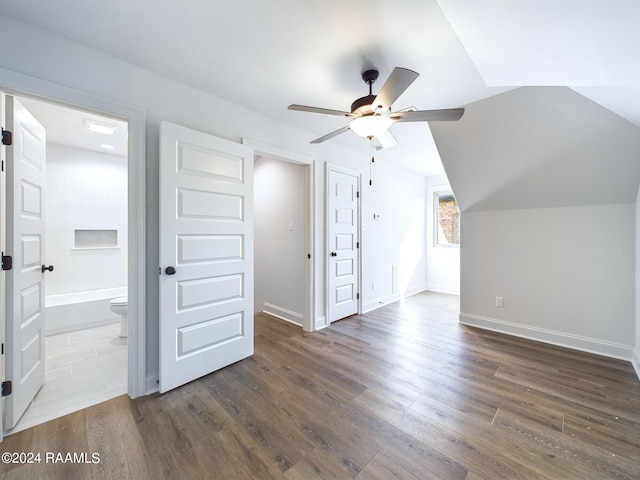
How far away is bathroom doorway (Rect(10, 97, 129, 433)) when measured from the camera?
255 centimetres

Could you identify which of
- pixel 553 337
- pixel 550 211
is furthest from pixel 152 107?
pixel 553 337

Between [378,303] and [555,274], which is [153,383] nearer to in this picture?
[378,303]

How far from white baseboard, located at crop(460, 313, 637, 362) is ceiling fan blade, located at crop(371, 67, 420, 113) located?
9.99 ft

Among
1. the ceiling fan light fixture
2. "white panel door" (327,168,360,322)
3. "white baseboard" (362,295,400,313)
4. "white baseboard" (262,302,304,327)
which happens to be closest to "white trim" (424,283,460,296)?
"white baseboard" (362,295,400,313)

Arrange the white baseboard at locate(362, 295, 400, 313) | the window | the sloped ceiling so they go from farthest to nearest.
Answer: the window, the white baseboard at locate(362, 295, 400, 313), the sloped ceiling

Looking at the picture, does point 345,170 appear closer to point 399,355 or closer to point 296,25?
point 296,25

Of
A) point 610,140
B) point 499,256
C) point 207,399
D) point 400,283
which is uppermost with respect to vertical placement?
point 610,140

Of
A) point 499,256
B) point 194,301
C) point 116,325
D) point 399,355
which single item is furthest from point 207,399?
point 499,256

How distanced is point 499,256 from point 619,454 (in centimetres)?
220

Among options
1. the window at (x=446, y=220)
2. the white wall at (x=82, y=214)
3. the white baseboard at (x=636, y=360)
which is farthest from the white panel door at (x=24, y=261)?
the window at (x=446, y=220)

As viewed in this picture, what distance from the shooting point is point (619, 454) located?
1429 mm

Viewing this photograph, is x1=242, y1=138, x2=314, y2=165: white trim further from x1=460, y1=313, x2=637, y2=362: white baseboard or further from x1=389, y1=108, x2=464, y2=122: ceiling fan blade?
x1=460, y1=313, x2=637, y2=362: white baseboard

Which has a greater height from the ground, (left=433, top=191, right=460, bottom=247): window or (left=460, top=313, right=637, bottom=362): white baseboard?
(left=433, top=191, right=460, bottom=247): window

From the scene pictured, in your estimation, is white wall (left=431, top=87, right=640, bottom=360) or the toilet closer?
white wall (left=431, top=87, right=640, bottom=360)
